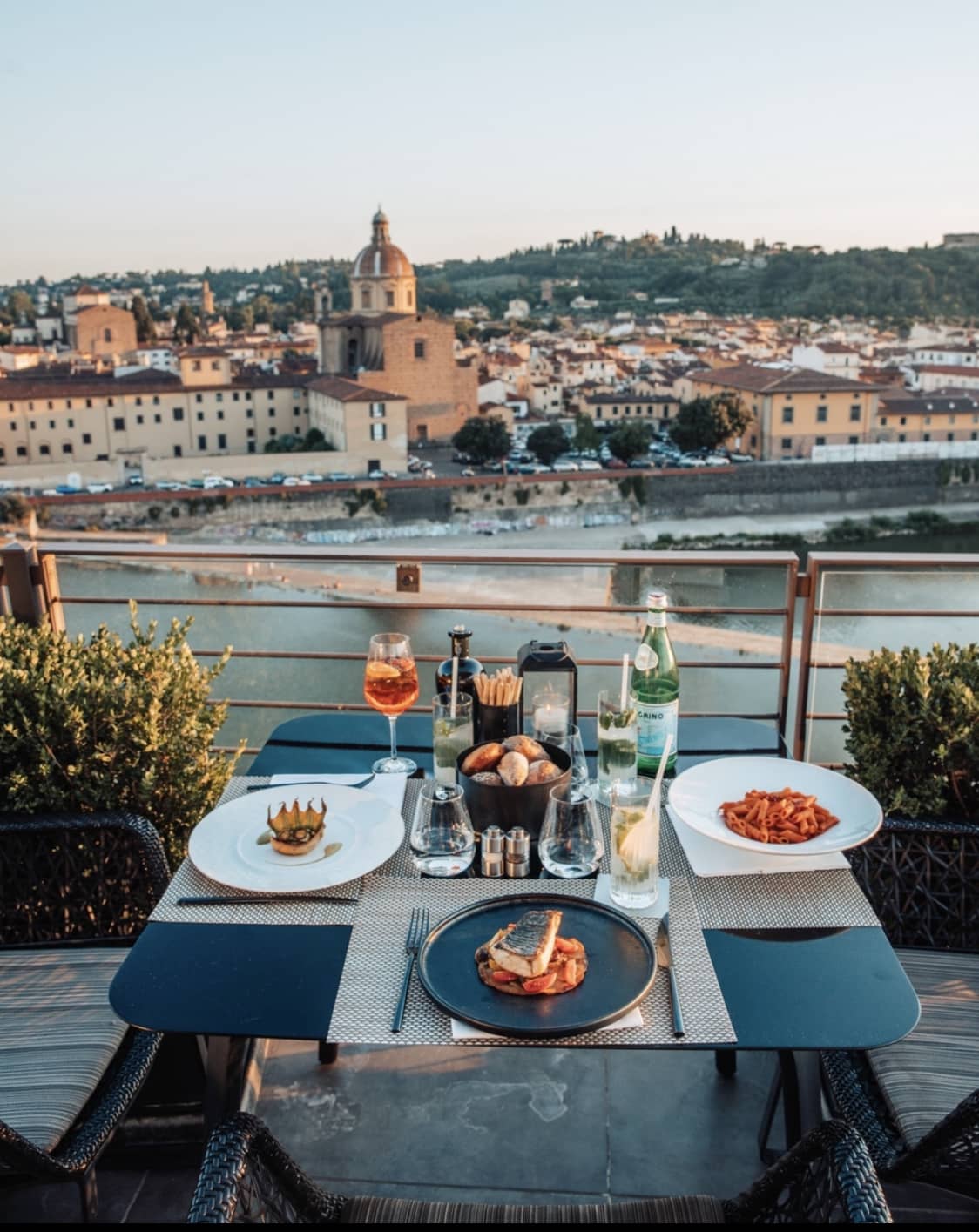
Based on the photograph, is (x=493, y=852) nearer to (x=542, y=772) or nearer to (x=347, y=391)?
(x=542, y=772)

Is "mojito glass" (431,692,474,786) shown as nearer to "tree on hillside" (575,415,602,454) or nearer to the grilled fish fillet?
the grilled fish fillet

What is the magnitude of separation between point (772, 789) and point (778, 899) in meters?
0.25

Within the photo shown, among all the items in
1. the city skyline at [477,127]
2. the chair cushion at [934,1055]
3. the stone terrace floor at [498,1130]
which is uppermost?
the city skyline at [477,127]

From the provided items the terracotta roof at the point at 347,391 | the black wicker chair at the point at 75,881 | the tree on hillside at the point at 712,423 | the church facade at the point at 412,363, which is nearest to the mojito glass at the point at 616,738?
the black wicker chair at the point at 75,881

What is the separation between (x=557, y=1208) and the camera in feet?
3.15

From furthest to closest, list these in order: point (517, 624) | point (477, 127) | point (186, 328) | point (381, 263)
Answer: point (186, 328) → point (381, 263) → point (477, 127) → point (517, 624)

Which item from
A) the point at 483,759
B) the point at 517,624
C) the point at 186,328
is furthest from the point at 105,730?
the point at 186,328

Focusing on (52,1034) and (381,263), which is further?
(381,263)

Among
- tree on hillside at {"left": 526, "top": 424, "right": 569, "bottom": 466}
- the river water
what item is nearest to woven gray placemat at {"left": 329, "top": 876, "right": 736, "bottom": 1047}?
the river water

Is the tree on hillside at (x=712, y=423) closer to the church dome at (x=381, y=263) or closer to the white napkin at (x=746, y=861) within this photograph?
the church dome at (x=381, y=263)

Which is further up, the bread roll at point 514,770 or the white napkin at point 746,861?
the bread roll at point 514,770

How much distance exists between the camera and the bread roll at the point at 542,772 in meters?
1.16

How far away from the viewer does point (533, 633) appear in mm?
10195

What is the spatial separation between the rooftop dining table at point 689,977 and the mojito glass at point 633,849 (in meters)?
0.05
